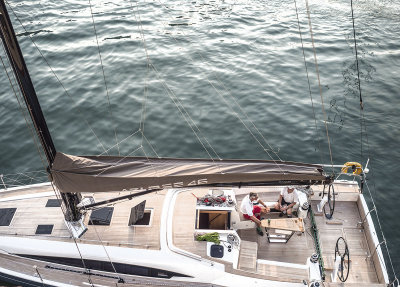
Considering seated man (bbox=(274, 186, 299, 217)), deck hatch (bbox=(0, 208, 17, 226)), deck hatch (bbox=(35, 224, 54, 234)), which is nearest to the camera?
deck hatch (bbox=(35, 224, 54, 234))

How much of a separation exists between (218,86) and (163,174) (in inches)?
489

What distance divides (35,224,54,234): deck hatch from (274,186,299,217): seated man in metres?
6.76

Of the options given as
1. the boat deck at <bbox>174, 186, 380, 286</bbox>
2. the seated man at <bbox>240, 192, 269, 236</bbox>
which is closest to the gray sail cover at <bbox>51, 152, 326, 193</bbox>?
the seated man at <bbox>240, 192, 269, 236</bbox>

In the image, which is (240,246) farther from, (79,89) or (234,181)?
(79,89)

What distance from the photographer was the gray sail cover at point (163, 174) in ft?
29.1

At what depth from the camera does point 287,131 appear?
57.4 ft

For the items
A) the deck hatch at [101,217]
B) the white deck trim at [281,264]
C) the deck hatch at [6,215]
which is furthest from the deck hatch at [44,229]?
the white deck trim at [281,264]

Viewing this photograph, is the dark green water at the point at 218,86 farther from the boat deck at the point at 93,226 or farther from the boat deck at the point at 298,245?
the boat deck at the point at 93,226

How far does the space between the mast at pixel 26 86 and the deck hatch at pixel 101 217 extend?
662 mm

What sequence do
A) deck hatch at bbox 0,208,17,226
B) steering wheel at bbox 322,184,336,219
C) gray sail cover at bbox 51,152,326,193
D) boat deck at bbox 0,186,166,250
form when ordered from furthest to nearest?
steering wheel at bbox 322,184,336,219
deck hatch at bbox 0,208,17,226
boat deck at bbox 0,186,166,250
gray sail cover at bbox 51,152,326,193

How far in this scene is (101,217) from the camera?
35.5ft

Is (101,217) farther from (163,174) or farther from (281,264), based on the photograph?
(281,264)

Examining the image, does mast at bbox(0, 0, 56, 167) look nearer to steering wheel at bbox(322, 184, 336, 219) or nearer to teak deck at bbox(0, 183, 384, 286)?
teak deck at bbox(0, 183, 384, 286)

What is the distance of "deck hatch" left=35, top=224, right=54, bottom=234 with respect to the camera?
10.6 meters
